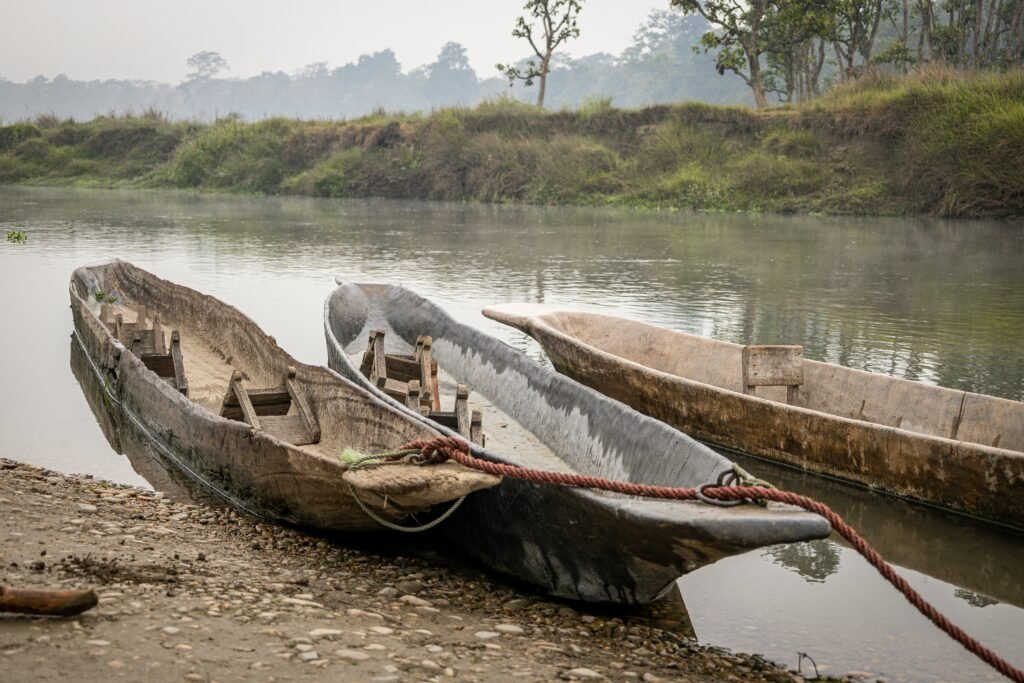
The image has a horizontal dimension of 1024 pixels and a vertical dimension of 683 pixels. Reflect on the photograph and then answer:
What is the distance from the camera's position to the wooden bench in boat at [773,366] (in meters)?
7.14

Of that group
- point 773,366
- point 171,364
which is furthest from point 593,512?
point 171,364

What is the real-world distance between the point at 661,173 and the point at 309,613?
28946mm

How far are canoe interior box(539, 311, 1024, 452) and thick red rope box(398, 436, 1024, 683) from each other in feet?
8.61

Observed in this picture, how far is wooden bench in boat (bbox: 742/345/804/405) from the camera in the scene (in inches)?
281

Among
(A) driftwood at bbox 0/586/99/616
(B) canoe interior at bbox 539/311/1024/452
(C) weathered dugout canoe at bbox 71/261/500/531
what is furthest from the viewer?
(B) canoe interior at bbox 539/311/1024/452

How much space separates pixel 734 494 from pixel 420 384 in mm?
3668

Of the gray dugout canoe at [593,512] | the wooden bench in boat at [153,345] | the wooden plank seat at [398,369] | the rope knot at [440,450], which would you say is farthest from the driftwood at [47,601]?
the wooden bench in boat at [153,345]

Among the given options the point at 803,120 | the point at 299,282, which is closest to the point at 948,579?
the point at 299,282

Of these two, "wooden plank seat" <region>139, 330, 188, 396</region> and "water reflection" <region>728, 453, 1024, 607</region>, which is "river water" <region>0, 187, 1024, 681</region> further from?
"wooden plank seat" <region>139, 330, 188, 396</region>

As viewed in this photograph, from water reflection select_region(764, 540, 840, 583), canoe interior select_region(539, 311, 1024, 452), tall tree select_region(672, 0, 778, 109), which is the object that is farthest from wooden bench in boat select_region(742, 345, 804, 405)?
tall tree select_region(672, 0, 778, 109)

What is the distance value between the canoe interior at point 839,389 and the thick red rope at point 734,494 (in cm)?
263

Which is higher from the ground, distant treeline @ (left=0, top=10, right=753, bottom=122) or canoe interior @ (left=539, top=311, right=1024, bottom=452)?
distant treeline @ (left=0, top=10, right=753, bottom=122)

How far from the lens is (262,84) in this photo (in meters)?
181

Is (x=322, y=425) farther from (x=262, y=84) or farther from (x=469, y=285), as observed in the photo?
(x=262, y=84)
